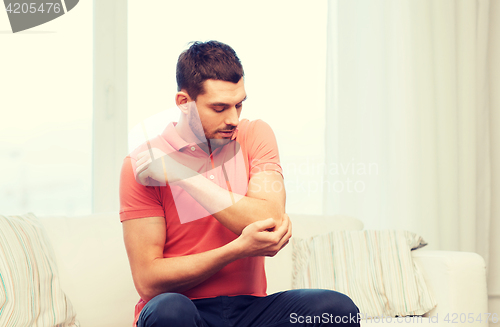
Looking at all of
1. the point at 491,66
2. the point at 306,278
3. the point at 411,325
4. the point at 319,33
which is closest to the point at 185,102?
the point at 306,278

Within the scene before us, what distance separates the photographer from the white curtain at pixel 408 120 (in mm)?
2480

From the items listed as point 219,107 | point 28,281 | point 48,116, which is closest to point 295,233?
point 219,107

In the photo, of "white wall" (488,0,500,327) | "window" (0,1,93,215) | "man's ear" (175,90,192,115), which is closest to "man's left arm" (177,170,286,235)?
"man's ear" (175,90,192,115)

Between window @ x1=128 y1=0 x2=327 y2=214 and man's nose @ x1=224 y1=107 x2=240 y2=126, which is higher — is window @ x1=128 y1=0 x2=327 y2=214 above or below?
above

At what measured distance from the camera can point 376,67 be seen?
8.38 ft

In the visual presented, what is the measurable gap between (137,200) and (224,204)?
10.4 inches

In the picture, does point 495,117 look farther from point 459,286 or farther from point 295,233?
point 295,233

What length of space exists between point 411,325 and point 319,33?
5.71 feet

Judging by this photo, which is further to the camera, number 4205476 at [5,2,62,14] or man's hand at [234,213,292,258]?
number 4205476 at [5,2,62,14]

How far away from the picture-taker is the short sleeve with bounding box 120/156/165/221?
1155mm

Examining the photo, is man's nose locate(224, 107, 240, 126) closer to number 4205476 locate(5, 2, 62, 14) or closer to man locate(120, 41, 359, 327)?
man locate(120, 41, 359, 327)

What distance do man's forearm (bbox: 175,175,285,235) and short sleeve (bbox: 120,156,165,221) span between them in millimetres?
139

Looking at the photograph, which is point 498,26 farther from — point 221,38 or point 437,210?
point 221,38

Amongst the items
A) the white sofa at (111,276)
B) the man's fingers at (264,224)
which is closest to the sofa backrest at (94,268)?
the white sofa at (111,276)
